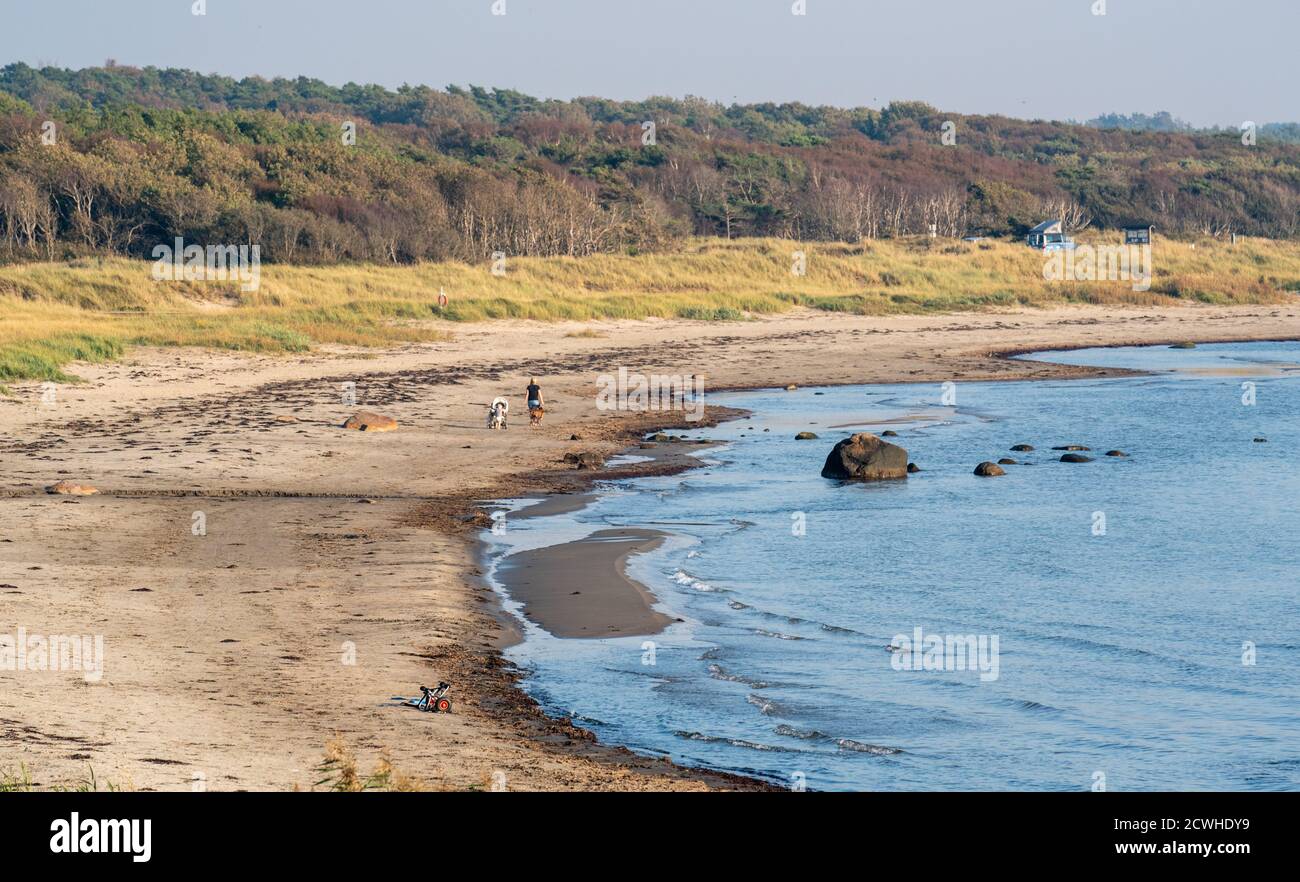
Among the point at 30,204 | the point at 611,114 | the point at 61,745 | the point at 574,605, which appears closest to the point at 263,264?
the point at 30,204

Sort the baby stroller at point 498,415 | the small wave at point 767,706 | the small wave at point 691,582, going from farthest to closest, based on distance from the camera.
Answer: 1. the baby stroller at point 498,415
2. the small wave at point 691,582
3. the small wave at point 767,706

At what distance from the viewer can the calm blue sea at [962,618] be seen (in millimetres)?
10781

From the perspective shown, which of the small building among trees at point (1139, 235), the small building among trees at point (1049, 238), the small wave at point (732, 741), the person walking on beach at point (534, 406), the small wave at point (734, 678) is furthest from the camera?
the small building among trees at point (1139, 235)

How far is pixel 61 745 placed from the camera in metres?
9.10

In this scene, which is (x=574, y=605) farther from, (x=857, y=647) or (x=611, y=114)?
(x=611, y=114)

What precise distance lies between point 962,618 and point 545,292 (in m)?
36.1

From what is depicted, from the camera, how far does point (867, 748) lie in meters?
10.7

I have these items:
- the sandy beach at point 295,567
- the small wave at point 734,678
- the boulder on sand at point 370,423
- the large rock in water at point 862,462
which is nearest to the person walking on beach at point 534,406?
the sandy beach at point 295,567

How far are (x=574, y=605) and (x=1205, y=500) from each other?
40.6 ft

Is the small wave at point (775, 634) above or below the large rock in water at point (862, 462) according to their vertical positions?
below

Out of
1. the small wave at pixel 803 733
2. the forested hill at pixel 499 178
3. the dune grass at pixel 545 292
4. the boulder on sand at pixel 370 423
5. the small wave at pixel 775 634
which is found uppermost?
the forested hill at pixel 499 178

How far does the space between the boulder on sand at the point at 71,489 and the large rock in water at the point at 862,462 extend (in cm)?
1078

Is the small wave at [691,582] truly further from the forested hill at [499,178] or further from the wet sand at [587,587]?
the forested hill at [499,178]

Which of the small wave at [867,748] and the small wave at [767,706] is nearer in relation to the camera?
the small wave at [867,748]
